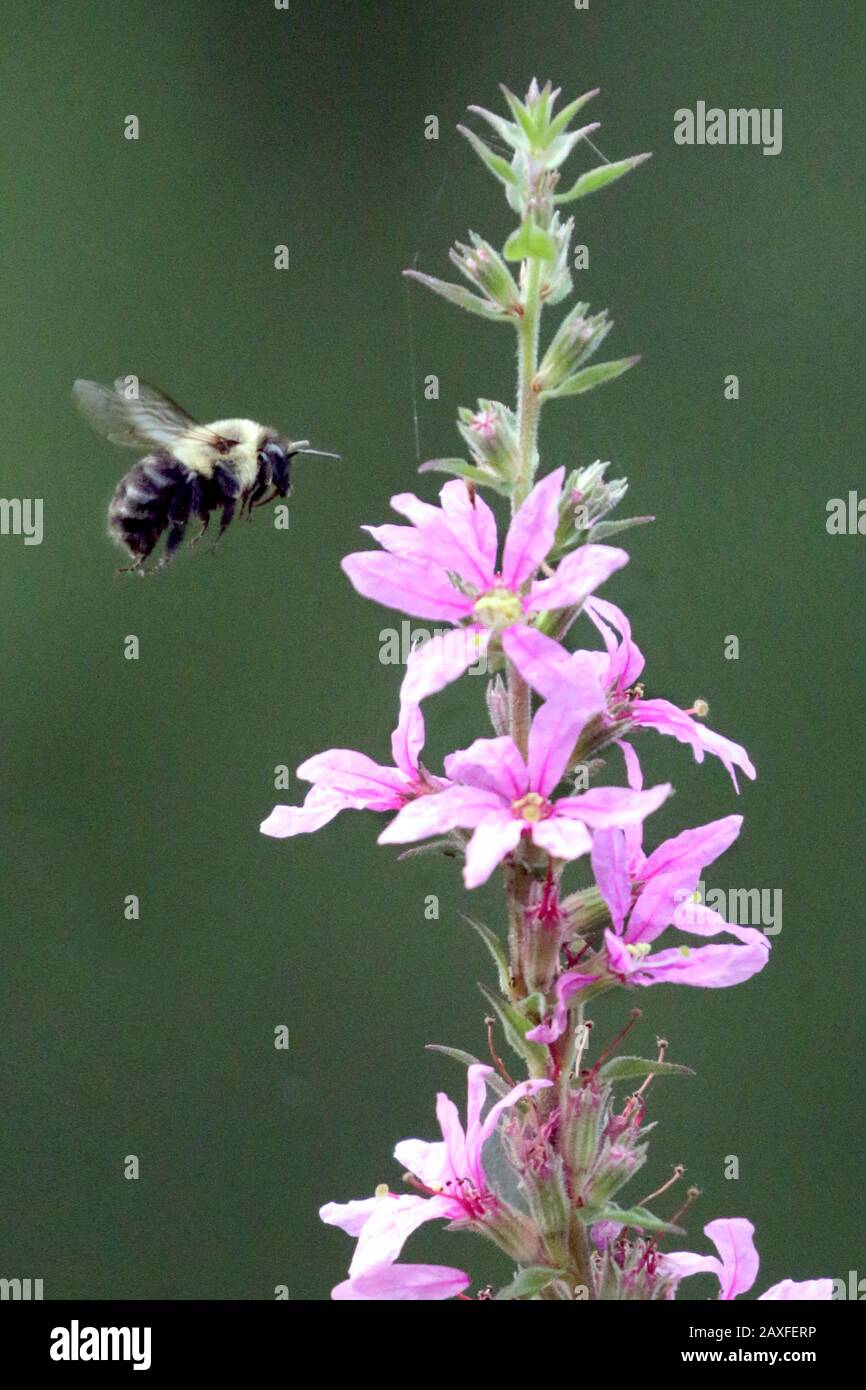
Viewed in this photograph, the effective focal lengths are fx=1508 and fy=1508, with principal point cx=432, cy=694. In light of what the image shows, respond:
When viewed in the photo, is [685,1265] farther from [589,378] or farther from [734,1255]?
[589,378]

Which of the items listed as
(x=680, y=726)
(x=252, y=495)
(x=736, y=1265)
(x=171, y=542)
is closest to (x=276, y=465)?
(x=252, y=495)

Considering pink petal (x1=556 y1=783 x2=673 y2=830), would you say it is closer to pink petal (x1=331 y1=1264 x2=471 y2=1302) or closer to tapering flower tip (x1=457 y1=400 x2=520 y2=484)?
tapering flower tip (x1=457 y1=400 x2=520 y2=484)

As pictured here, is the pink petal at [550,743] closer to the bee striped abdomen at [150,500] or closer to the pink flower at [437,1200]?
the pink flower at [437,1200]

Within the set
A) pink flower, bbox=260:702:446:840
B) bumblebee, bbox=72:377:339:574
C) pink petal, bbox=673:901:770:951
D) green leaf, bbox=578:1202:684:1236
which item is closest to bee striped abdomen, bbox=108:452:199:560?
bumblebee, bbox=72:377:339:574

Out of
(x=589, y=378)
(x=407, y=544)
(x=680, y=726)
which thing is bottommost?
(x=680, y=726)

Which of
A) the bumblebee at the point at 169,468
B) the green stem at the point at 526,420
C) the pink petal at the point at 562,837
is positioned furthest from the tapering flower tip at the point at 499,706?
the bumblebee at the point at 169,468
